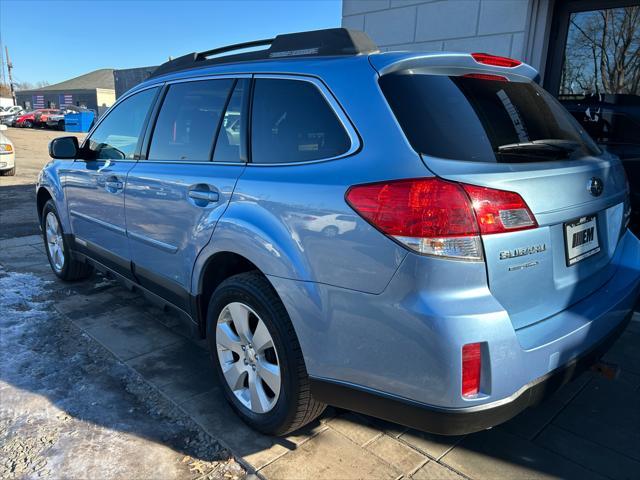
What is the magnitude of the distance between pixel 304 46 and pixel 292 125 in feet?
1.44

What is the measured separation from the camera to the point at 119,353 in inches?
129

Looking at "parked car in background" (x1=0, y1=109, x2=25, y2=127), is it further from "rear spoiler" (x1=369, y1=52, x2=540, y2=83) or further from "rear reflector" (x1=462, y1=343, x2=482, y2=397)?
"rear reflector" (x1=462, y1=343, x2=482, y2=397)

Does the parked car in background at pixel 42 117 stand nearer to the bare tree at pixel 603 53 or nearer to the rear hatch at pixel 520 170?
the bare tree at pixel 603 53

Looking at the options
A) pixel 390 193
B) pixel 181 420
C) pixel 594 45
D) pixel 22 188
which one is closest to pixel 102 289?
pixel 181 420

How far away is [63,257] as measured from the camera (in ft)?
14.9

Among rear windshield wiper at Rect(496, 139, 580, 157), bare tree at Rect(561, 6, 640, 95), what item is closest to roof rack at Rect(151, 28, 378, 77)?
rear windshield wiper at Rect(496, 139, 580, 157)

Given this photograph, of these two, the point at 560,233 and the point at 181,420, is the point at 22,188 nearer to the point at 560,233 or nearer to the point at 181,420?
the point at 181,420

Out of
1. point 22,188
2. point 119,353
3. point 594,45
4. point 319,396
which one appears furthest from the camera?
point 22,188

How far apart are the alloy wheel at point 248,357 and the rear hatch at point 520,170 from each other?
108cm

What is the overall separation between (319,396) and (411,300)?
68 cm

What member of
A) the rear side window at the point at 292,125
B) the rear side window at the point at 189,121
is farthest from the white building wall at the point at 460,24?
the rear side window at the point at 292,125

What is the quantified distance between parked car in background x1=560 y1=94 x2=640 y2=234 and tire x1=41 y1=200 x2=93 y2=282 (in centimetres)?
484

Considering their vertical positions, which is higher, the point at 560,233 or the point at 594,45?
the point at 594,45

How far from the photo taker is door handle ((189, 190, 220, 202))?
2.46 m
